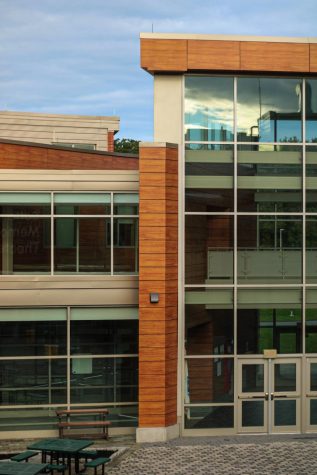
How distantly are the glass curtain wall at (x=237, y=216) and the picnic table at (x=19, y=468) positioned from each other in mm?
5786

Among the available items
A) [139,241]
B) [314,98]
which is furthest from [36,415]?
[314,98]

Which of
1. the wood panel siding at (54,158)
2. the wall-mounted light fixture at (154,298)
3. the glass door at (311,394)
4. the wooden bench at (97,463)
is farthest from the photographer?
the wood panel siding at (54,158)

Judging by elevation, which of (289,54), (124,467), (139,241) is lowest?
(124,467)

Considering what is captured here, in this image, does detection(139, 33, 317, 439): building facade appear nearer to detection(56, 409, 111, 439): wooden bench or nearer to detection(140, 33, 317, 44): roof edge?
detection(140, 33, 317, 44): roof edge

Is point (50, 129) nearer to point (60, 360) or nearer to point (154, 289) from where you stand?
point (60, 360)

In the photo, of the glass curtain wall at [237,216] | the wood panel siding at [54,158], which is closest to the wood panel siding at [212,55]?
the glass curtain wall at [237,216]

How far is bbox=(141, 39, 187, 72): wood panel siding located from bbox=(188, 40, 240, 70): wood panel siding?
21 centimetres

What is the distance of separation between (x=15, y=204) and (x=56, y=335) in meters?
3.62

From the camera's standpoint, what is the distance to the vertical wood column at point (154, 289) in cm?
1970

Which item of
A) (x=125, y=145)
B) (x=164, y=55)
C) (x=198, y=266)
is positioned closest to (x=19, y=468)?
(x=198, y=266)

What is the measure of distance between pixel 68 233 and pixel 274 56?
279 inches

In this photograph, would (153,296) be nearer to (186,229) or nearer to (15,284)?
(186,229)

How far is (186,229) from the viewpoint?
2033 cm

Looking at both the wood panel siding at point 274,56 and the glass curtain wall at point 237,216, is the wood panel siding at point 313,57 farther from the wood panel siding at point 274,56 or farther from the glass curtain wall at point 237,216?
the glass curtain wall at point 237,216
